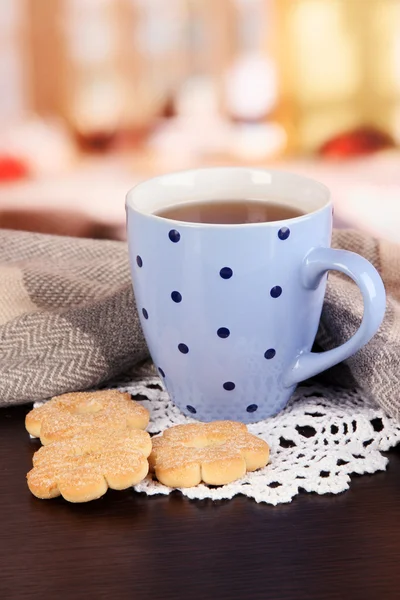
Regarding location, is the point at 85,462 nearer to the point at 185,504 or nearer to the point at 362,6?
the point at 185,504

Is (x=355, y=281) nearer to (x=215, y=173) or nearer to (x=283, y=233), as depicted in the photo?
(x=283, y=233)

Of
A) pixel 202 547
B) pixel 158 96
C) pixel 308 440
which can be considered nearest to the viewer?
pixel 202 547

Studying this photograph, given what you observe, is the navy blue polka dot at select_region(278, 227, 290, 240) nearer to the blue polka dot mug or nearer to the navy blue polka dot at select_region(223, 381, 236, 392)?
the blue polka dot mug

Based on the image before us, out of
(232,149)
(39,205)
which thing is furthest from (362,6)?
(39,205)

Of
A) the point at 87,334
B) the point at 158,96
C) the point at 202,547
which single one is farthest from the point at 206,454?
the point at 158,96

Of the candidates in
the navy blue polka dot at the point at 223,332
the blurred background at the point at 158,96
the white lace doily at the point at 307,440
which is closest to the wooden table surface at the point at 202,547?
the white lace doily at the point at 307,440

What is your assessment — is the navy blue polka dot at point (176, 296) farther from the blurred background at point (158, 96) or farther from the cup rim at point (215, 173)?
the blurred background at point (158, 96)

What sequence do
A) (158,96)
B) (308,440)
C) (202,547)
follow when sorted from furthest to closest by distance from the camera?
1. (158,96)
2. (308,440)
3. (202,547)
